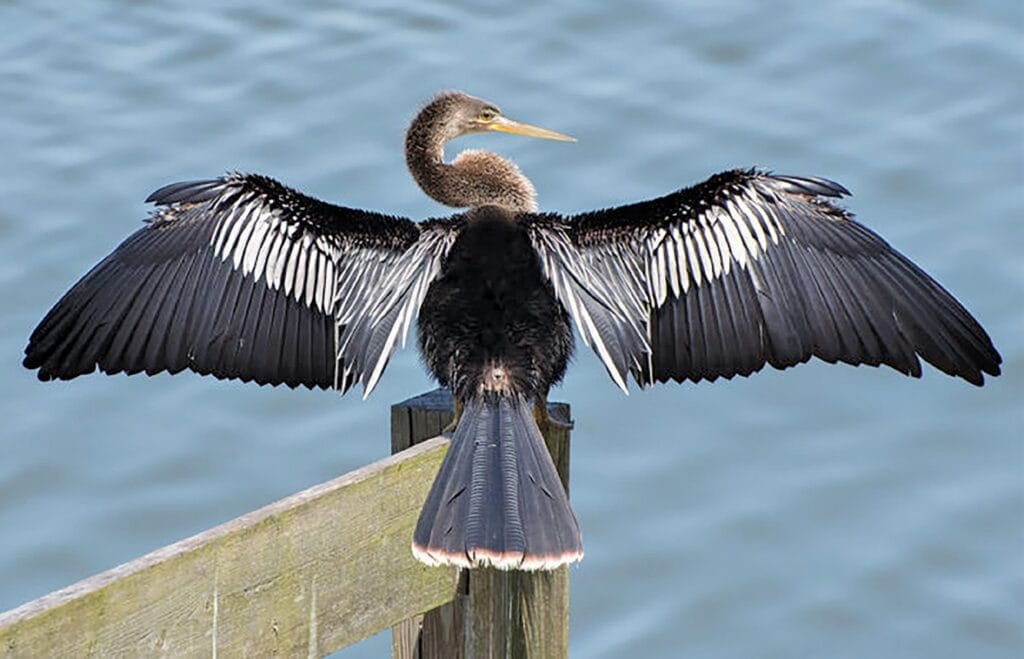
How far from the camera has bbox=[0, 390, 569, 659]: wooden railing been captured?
116 inches

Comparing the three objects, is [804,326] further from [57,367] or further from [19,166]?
[19,166]

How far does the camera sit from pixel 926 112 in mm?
8500

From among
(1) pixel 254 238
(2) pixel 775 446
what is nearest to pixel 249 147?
(2) pixel 775 446

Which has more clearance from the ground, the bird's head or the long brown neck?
the bird's head

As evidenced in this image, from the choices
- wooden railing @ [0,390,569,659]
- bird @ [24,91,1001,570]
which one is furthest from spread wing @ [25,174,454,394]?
wooden railing @ [0,390,569,659]

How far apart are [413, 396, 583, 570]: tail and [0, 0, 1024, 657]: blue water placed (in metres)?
2.34

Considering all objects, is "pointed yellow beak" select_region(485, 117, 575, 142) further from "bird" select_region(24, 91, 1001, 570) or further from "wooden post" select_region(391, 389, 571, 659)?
"wooden post" select_region(391, 389, 571, 659)

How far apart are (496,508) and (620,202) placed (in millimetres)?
3965

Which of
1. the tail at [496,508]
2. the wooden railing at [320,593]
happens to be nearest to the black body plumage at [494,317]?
the wooden railing at [320,593]

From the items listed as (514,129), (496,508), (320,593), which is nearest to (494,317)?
(496,508)

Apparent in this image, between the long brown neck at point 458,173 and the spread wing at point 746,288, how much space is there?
448 mm

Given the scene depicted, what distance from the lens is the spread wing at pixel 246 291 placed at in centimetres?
443

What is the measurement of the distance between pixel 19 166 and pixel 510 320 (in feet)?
14.3

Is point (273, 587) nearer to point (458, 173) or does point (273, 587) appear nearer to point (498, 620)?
point (498, 620)
